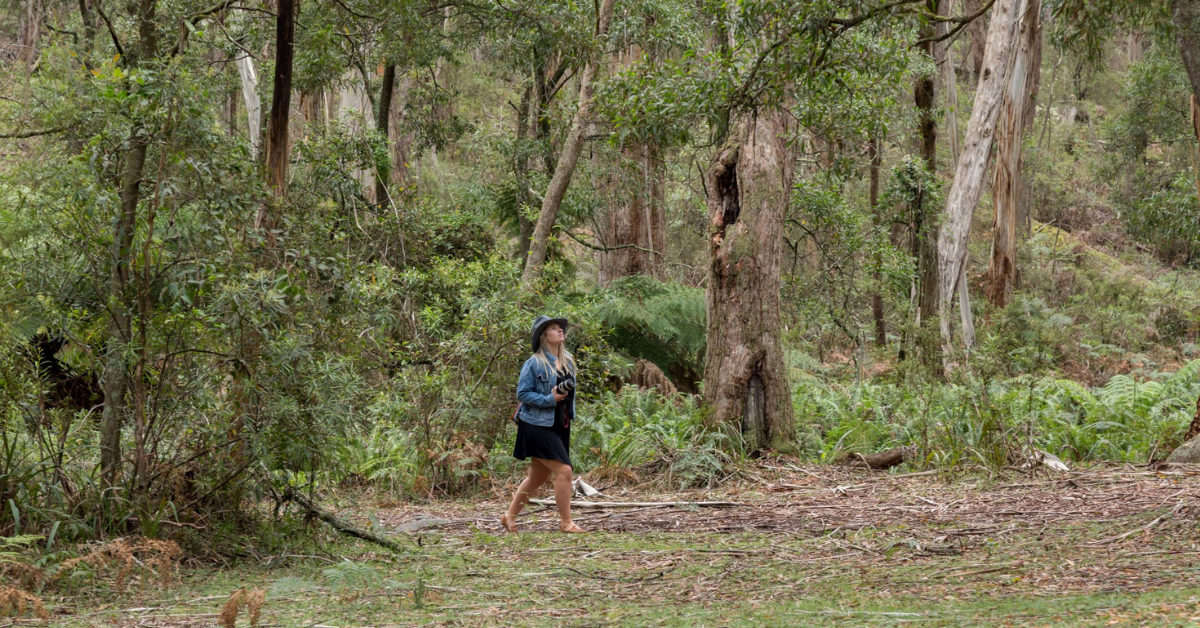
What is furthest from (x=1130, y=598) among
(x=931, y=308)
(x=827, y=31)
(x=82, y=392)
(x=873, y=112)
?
(x=931, y=308)

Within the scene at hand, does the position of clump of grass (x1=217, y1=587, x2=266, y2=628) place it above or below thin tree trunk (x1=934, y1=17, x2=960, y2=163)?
below

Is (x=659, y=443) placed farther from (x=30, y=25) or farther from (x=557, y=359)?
(x=30, y=25)

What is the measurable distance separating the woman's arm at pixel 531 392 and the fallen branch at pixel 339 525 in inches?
60.9

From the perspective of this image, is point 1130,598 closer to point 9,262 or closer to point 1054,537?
point 1054,537

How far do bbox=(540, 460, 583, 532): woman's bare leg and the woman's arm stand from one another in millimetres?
490

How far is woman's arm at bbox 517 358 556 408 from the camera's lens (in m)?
7.86

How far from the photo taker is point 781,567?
6152mm

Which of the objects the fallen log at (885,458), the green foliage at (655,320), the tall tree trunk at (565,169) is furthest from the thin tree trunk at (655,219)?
the fallen log at (885,458)

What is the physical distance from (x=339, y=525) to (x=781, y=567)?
2.98 m

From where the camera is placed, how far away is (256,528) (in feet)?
21.7

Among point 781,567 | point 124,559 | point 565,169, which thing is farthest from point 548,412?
point 565,169

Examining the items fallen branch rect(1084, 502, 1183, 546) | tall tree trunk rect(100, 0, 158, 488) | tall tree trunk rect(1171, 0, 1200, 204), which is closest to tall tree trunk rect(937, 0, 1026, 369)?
tall tree trunk rect(1171, 0, 1200, 204)

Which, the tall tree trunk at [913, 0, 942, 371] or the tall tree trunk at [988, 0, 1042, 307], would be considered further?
the tall tree trunk at [913, 0, 942, 371]

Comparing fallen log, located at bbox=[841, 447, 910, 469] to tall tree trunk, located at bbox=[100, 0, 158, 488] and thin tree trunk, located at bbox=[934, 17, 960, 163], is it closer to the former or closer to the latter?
tall tree trunk, located at bbox=[100, 0, 158, 488]
